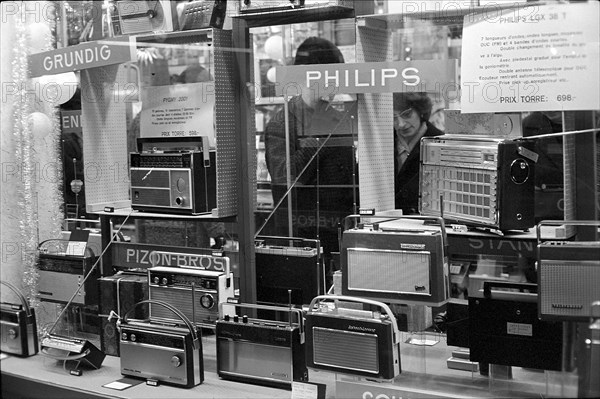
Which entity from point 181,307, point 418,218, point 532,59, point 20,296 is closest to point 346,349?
point 418,218

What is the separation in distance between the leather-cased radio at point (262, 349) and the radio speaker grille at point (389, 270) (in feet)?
0.99

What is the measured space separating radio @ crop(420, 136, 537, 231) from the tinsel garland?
215cm

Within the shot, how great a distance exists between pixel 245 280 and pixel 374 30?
1.24 m

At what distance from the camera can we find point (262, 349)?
3.42 metres

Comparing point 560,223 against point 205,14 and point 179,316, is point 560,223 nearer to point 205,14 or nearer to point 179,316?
point 179,316

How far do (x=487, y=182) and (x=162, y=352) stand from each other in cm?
149

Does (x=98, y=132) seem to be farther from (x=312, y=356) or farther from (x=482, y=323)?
(x=482, y=323)

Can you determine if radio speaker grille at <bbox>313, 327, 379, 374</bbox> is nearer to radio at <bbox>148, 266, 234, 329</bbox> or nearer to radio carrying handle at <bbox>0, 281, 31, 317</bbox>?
radio at <bbox>148, 266, 234, 329</bbox>

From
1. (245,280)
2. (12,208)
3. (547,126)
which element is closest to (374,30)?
(547,126)

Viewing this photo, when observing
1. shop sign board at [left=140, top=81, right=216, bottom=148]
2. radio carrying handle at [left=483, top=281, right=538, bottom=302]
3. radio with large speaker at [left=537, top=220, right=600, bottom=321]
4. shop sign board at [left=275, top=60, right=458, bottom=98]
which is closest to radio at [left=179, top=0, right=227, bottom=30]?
shop sign board at [left=140, top=81, right=216, bottom=148]

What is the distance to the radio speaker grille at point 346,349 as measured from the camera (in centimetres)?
308

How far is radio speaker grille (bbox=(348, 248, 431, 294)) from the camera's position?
3.11m

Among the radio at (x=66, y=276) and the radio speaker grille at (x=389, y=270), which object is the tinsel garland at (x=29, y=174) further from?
the radio speaker grille at (x=389, y=270)

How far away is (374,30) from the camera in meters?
3.56
